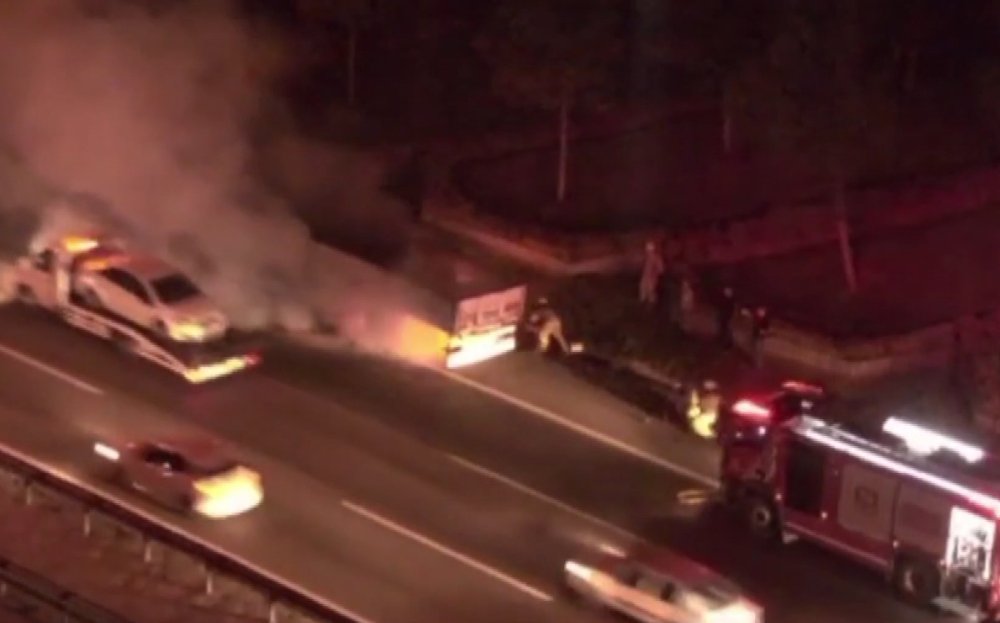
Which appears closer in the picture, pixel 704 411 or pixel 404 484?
pixel 404 484

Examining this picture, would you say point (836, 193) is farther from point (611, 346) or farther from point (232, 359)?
point (232, 359)

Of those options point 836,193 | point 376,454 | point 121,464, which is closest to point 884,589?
point 376,454

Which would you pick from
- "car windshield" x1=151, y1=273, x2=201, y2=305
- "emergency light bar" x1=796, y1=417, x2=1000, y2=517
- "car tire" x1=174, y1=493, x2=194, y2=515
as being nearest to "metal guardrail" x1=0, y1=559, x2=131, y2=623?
"car tire" x1=174, y1=493, x2=194, y2=515

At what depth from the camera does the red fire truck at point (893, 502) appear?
20.9 metres

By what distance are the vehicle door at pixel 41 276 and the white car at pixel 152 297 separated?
1.51 feet

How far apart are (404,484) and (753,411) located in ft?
12.9

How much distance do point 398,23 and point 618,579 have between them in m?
22.0

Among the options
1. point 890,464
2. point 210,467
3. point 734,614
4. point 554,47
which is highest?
point 554,47

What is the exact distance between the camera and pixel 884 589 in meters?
22.0

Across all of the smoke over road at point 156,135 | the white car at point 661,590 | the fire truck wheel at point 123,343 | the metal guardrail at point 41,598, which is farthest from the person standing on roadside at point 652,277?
the metal guardrail at point 41,598

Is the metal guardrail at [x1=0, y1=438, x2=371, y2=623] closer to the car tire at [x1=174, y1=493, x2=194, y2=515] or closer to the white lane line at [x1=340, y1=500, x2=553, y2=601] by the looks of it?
the car tire at [x1=174, y1=493, x2=194, y2=515]

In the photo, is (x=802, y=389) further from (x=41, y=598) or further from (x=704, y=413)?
(x=41, y=598)

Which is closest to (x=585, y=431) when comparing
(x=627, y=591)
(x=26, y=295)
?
(x=627, y=591)

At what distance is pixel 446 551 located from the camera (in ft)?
71.8
